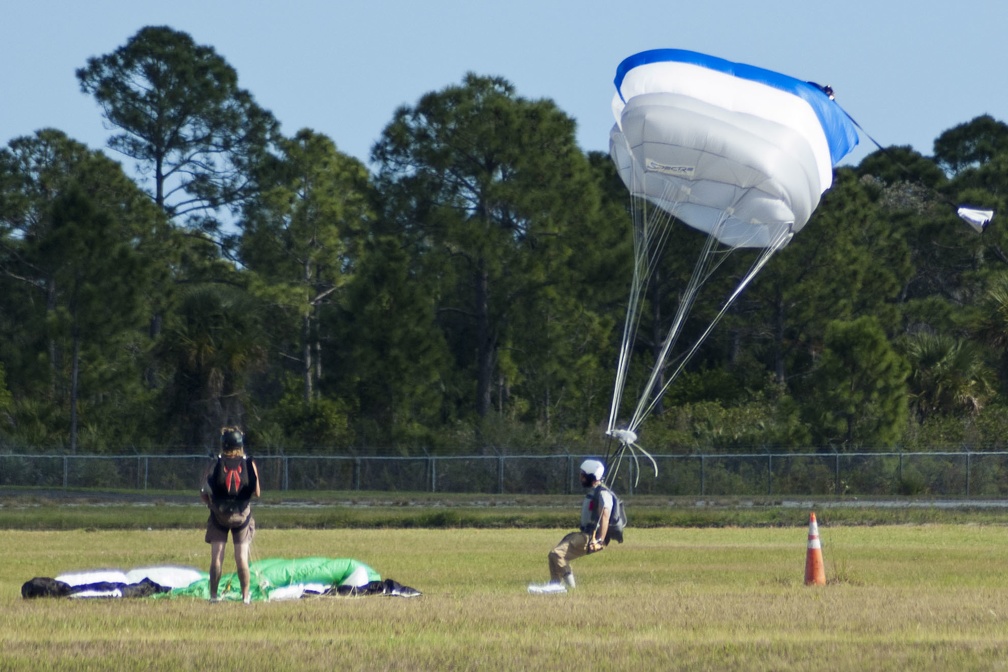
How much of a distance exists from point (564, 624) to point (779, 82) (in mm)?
10545

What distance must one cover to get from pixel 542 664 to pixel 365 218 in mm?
46298

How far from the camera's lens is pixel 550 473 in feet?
135

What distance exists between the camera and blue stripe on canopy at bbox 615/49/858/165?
18500 millimetres

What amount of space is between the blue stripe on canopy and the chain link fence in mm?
20271

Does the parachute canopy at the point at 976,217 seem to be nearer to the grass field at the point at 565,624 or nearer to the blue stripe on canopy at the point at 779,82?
the blue stripe on canopy at the point at 779,82

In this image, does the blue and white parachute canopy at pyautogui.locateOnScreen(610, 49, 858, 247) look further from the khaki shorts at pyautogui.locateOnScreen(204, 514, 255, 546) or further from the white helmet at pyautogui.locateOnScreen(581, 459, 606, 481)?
the khaki shorts at pyautogui.locateOnScreen(204, 514, 255, 546)

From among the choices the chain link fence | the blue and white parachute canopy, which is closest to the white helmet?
the blue and white parachute canopy

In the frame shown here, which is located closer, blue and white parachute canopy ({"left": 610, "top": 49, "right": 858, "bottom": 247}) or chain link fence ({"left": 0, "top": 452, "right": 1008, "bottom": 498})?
blue and white parachute canopy ({"left": 610, "top": 49, "right": 858, "bottom": 247})

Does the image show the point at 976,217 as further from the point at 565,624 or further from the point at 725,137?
the point at 565,624

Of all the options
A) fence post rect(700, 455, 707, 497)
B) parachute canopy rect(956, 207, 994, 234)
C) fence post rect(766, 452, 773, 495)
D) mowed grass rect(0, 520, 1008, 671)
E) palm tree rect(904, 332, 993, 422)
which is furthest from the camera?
palm tree rect(904, 332, 993, 422)

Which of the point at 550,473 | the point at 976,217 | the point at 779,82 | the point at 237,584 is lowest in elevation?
the point at 237,584

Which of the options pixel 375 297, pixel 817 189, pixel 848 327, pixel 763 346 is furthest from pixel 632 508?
pixel 763 346

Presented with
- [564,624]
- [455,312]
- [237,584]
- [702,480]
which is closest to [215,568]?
[237,584]

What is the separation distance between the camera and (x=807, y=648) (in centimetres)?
888
